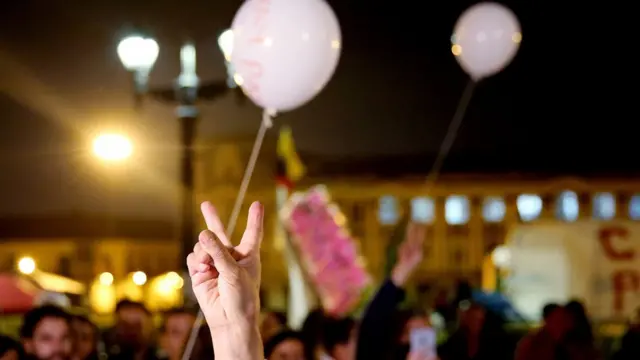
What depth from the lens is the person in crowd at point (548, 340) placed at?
22.7 ft

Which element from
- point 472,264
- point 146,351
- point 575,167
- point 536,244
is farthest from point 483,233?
point 146,351

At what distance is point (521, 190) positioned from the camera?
204 feet

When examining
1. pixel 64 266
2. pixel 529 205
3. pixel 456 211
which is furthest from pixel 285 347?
pixel 456 211

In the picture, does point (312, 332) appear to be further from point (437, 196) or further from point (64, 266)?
point (437, 196)

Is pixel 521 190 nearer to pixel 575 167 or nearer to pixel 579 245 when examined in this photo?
pixel 575 167

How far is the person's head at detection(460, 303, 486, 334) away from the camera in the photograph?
784 centimetres

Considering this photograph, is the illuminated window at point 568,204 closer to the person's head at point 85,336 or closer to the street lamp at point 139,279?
the street lamp at point 139,279

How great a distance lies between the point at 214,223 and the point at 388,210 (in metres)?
63.4

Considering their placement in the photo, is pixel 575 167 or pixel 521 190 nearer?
pixel 575 167

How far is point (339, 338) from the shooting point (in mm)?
5801

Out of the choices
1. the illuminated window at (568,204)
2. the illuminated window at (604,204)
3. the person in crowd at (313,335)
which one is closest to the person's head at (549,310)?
the person in crowd at (313,335)

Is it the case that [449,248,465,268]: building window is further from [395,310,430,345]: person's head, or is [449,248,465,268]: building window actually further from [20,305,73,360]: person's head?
[20,305,73,360]: person's head

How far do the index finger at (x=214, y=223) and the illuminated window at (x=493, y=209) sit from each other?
62257 millimetres

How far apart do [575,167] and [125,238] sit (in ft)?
87.6
